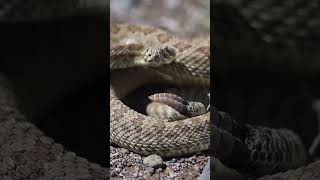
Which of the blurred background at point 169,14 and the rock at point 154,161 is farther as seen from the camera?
the blurred background at point 169,14

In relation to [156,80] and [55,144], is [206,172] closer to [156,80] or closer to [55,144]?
[156,80]

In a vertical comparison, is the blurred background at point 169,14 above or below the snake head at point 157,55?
above

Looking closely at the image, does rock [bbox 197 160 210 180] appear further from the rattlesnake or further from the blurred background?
the blurred background

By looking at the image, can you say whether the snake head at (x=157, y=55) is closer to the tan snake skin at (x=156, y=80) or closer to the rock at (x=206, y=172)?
the tan snake skin at (x=156, y=80)

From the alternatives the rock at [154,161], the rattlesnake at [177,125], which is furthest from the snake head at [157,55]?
the rock at [154,161]

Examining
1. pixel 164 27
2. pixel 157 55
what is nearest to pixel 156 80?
pixel 157 55

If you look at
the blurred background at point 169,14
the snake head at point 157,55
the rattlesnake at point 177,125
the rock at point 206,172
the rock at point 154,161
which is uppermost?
the blurred background at point 169,14

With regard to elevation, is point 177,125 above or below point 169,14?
below
